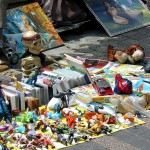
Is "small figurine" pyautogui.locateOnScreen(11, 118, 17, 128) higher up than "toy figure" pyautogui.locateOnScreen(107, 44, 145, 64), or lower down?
lower down

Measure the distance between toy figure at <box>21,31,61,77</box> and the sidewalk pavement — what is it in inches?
55.8

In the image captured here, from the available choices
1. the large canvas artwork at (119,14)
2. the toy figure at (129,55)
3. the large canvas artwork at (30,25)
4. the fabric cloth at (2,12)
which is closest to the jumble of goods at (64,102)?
the toy figure at (129,55)

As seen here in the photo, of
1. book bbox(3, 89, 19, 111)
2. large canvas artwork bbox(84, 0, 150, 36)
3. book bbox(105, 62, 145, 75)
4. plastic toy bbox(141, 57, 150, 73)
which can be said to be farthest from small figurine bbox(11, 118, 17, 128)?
large canvas artwork bbox(84, 0, 150, 36)

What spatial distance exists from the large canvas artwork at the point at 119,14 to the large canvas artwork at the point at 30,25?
3.59 ft

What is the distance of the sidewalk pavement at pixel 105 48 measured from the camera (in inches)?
221

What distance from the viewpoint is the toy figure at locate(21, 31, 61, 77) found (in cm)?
680

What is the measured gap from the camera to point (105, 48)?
28.7ft

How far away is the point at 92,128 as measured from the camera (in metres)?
5.79

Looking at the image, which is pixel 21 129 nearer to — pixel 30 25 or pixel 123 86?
pixel 123 86

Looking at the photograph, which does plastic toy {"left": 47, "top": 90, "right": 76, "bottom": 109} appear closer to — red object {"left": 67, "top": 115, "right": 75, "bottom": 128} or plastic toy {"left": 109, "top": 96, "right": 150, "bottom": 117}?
red object {"left": 67, "top": 115, "right": 75, "bottom": 128}

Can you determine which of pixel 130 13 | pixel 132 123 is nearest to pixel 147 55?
pixel 130 13

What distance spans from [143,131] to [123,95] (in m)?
0.75

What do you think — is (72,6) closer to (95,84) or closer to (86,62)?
(86,62)

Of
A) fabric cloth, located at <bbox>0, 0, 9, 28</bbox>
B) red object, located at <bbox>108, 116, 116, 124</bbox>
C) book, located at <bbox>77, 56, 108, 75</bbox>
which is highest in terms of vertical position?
fabric cloth, located at <bbox>0, 0, 9, 28</bbox>
